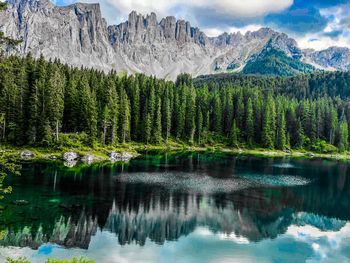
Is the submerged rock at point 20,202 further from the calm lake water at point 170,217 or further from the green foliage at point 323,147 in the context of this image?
the green foliage at point 323,147

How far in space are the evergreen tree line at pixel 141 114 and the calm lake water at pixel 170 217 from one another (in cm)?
2262

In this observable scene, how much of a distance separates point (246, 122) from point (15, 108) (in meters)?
91.8

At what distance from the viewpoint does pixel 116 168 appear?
82.4 metres

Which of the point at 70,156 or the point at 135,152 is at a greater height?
the point at 135,152

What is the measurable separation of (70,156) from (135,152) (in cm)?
2580

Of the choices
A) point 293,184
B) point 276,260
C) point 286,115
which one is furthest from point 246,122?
point 276,260

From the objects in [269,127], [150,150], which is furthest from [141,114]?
[269,127]

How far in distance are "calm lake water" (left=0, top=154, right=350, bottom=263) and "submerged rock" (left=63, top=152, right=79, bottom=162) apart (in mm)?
7825

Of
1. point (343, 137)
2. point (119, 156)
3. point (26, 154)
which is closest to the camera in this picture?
point (26, 154)

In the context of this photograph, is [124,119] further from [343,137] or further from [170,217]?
[343,137]

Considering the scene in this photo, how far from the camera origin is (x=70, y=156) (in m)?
90.2

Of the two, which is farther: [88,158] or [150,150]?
[150,150]

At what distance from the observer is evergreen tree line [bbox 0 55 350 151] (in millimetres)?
95750

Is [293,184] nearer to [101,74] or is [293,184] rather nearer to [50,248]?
[50,248]
